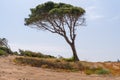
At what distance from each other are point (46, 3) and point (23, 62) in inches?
390

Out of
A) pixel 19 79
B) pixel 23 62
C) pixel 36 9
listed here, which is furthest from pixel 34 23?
pixel 19 79

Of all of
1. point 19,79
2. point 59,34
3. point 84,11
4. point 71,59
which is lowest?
point 19,79

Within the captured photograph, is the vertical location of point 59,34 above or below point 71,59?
above

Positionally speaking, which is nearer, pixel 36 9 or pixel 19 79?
pixel 19 79

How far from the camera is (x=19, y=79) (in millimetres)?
19203

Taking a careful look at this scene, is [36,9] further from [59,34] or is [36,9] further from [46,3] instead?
[59,34]

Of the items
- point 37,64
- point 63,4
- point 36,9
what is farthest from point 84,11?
point 37,64

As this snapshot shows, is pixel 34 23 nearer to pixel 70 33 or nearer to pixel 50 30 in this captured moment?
pixel 50 30

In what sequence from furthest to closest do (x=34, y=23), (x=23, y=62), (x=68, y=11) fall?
(x=34, y=23) < (x=68, y=11) < (x=23, y=62)

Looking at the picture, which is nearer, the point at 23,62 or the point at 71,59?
the point at 23,62

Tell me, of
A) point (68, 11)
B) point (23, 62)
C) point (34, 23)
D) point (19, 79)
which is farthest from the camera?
point (34, 23)

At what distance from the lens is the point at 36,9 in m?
37.9

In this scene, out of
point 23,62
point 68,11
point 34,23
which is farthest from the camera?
point 34,23

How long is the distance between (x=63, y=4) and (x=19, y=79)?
19825 millimetres
